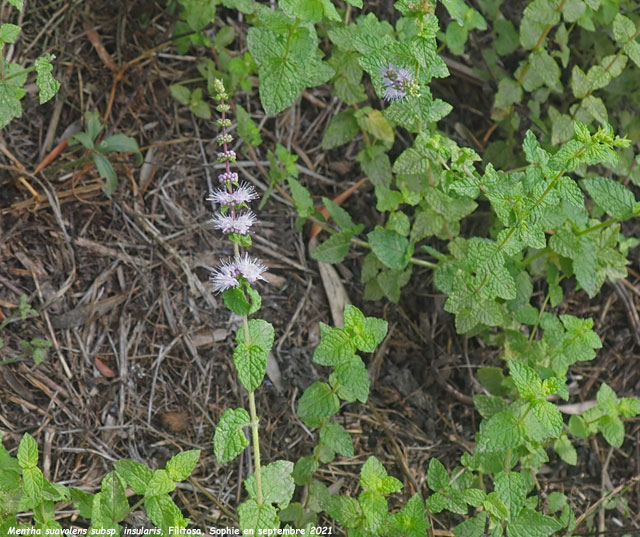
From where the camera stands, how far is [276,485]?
175cm

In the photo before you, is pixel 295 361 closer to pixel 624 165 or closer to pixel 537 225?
pixel 537 225

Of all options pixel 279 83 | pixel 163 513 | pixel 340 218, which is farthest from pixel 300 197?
pixel 163 513

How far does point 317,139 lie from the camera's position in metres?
2.83

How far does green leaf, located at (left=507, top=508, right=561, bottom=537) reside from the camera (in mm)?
1943

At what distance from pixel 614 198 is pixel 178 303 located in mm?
1528

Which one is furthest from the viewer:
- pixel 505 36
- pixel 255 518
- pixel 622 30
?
pixel 505 36

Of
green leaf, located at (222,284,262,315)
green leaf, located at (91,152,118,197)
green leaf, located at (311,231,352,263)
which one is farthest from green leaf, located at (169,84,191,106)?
green leaf, located at (222,284,262,315)

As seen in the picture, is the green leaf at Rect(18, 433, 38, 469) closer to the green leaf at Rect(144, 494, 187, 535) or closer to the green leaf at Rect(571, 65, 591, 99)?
the green leaf at Rect(144, 494, 187, 535)

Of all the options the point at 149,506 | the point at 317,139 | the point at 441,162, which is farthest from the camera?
the point at 317,139

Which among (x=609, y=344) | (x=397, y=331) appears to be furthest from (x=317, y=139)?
(x=609, y=344)

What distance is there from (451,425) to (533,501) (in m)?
0.51

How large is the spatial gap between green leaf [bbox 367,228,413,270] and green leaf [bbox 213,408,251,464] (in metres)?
0.85

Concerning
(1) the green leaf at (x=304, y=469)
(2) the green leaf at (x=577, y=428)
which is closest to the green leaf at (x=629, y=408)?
(2) the green leaf at (x=577, y=428)

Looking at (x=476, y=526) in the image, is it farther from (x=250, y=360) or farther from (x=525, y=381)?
(x=250, y=360)
